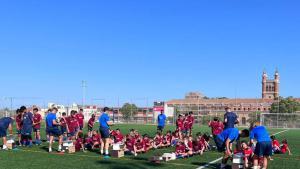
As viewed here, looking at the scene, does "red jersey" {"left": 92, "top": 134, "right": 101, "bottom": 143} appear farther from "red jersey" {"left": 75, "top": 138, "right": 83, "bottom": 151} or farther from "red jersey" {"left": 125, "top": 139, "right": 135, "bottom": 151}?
"red jersey" {"left": 125, "top": 139, "right": 135, "bottom": 151}

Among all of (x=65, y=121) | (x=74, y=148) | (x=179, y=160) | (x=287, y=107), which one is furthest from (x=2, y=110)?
(x=287, y=107)

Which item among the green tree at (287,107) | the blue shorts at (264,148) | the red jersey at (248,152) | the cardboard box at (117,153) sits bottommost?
the cardboard box at (117,153)

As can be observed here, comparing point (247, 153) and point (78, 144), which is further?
point (78, 144)

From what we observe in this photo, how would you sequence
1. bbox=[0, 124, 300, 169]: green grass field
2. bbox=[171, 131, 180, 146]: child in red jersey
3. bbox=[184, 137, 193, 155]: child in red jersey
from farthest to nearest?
bbox=[171, 131, 180, 146]: child in red jersey < bbox=[184, 137, 193, 155]: child in red jersey < bbox=[0, 124, 300, 169]: green grass field

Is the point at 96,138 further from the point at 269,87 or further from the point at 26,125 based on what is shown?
the point at 269,87

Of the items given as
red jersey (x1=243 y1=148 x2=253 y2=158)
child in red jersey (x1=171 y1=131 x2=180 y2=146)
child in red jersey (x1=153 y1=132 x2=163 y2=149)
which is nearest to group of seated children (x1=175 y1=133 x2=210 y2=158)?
child in red jersey (x1=153 y1=132 x2=163 y2=149)

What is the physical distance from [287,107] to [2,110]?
75.5 meters

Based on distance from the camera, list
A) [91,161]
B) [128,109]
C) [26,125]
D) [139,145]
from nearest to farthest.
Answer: [91,161] < [139,145] < [26,125] < [128,109]

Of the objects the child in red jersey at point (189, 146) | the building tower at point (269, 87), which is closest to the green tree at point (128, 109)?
the child in red jersey at point (189, 146)

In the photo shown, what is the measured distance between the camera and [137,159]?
1404 cm

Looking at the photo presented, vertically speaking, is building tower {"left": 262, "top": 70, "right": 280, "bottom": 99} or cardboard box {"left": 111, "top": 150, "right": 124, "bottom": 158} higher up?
building tower {"left": 262, "top": 70, "right": 280, "bottom": 99}

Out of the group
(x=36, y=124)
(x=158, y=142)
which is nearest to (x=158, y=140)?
(x=158, y=142)

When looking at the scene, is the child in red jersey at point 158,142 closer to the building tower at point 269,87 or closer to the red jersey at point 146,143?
the red jersey at point 146,143

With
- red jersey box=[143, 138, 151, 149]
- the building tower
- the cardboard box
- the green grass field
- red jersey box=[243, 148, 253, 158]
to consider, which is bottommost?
the green grass field
